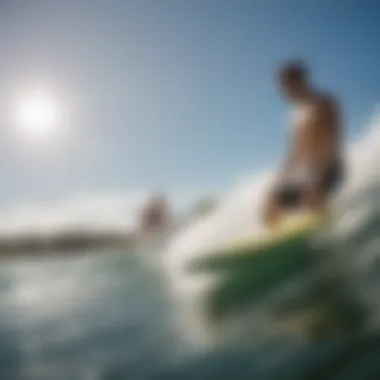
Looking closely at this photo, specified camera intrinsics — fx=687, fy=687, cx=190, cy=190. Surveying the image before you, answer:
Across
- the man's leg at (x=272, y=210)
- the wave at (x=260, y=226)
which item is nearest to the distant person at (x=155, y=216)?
the wave at (x=260, y=226)

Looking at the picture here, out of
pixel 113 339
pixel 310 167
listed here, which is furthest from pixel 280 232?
pixel 113 339

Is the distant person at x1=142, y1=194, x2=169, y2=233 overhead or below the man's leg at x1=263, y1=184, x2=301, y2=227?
overhead

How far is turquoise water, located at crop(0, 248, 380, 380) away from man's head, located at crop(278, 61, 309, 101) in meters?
0.46

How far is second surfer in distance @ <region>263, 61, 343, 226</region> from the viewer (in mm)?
1378

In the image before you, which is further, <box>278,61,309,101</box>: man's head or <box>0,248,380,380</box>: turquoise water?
<box>278,61,309,101</box>: man's head

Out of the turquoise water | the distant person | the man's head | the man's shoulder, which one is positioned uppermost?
the man's head

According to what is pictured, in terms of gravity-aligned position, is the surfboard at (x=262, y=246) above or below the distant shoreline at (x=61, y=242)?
below

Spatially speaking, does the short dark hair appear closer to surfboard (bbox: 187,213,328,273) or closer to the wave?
the wave

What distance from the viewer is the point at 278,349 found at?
130 cm

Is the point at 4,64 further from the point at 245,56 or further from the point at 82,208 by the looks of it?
the point at 245,56

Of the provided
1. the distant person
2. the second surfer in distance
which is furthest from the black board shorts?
the distant person

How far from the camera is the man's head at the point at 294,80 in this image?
1415 millimetres

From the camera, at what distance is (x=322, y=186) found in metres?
1.38

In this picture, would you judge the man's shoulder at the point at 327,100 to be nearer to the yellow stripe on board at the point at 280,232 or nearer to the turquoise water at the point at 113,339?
the yellow stripe on board at the point at 280,232
